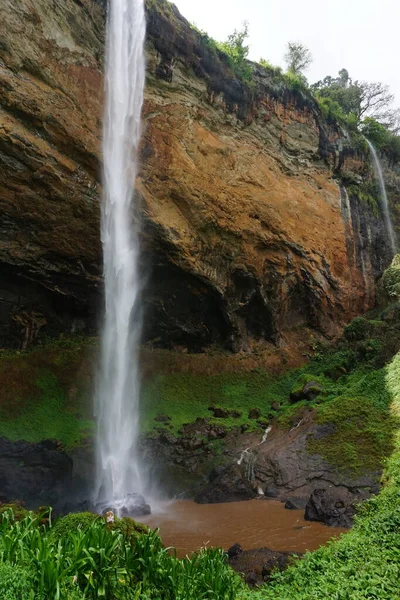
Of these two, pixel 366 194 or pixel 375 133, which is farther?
pixel 375 133

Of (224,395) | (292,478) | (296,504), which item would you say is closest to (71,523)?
(296,504)

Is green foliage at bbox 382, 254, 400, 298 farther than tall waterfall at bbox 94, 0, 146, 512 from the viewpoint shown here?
Yes

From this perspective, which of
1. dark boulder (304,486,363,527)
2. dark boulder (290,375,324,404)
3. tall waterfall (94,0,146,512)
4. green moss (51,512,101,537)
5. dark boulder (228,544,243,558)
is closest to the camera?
green moss (51,512,101,537)

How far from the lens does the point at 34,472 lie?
13.4 m

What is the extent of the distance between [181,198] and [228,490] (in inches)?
471

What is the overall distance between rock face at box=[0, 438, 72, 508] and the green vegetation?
812cm

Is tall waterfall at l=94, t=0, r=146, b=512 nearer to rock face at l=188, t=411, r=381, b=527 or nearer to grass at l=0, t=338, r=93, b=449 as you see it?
grass at l=0, t=338, r=93, b=449

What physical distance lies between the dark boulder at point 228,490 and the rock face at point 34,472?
387 centimetres

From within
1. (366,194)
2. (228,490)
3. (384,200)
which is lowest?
(228,490)

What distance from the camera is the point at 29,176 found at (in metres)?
16.2

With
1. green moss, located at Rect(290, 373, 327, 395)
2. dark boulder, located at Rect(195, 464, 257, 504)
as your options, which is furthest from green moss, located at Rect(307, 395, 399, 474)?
green moss, located at Rect(290, 373, 327, 395)

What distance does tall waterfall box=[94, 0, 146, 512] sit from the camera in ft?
57.4

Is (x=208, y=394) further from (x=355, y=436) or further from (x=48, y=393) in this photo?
(x=355, y=436)

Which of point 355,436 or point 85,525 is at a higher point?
point 355,436
